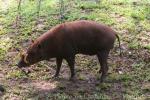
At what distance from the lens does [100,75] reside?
7773 millimetres

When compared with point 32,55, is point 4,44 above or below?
below

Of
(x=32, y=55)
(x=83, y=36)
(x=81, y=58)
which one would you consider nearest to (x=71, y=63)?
(x=83, y=36)

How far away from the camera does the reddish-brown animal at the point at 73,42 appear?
24.0ft

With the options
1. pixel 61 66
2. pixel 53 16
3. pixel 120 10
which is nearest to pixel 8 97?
pixel 61 66

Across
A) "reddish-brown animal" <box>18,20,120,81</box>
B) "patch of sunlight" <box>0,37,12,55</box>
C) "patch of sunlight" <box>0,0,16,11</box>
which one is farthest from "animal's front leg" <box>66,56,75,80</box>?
"patch of sunlight" <box>0,0,16,11</box>

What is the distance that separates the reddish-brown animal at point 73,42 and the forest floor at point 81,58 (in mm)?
430

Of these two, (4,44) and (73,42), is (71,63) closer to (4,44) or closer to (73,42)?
(73,42)

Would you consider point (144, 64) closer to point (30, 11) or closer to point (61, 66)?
point (61, 66)

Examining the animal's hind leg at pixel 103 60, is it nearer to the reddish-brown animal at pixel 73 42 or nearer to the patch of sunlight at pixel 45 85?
the reddish-brown animal at pixel 73 42

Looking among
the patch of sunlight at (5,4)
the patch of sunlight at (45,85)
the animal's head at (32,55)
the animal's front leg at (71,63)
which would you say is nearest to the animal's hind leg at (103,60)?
the animal's front leg at (71,63)

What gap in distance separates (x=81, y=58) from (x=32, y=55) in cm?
132

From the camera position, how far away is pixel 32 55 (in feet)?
24.4

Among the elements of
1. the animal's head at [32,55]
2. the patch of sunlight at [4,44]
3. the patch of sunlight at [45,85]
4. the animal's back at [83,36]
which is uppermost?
the animal's back at [83,36]

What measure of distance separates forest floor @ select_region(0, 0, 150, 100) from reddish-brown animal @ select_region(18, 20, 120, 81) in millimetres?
430
